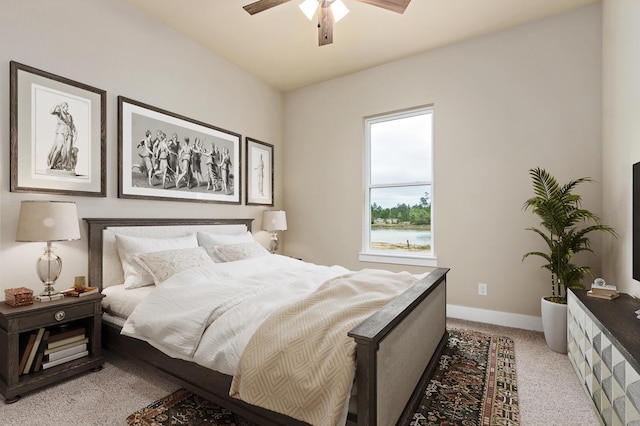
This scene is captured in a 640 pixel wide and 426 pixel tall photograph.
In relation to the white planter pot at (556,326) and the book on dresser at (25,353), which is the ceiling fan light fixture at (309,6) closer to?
the book on dresser at (25,353)

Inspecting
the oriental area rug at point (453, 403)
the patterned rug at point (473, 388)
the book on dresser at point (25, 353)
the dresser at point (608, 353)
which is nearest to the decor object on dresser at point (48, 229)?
the book on dresser at point (25, 353)

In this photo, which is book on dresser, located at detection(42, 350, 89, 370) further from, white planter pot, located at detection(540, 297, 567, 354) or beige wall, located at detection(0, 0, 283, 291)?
white planter pot, located at detection(540, 297, 567, 354)

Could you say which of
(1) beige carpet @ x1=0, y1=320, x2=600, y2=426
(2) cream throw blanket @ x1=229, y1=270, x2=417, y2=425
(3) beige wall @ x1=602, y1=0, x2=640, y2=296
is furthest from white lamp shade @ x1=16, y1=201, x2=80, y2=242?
(3) beige wall @ x1=602, y1=0, x2=640, y2=296

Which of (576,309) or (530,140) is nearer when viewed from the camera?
(576,309)

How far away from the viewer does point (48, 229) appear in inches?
87.7

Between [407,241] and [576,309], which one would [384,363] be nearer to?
[576,309]

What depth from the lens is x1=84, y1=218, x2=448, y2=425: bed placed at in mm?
1348

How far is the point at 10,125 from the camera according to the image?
233 centimetres

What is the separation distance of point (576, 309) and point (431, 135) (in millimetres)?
2352

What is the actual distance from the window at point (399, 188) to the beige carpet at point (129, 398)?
1652mm

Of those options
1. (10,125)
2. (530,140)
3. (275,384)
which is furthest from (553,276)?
(10,125)

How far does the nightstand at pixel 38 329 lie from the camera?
2018mm


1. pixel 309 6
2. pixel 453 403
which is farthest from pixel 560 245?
pixel 309 6

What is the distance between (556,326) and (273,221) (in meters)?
3.20
